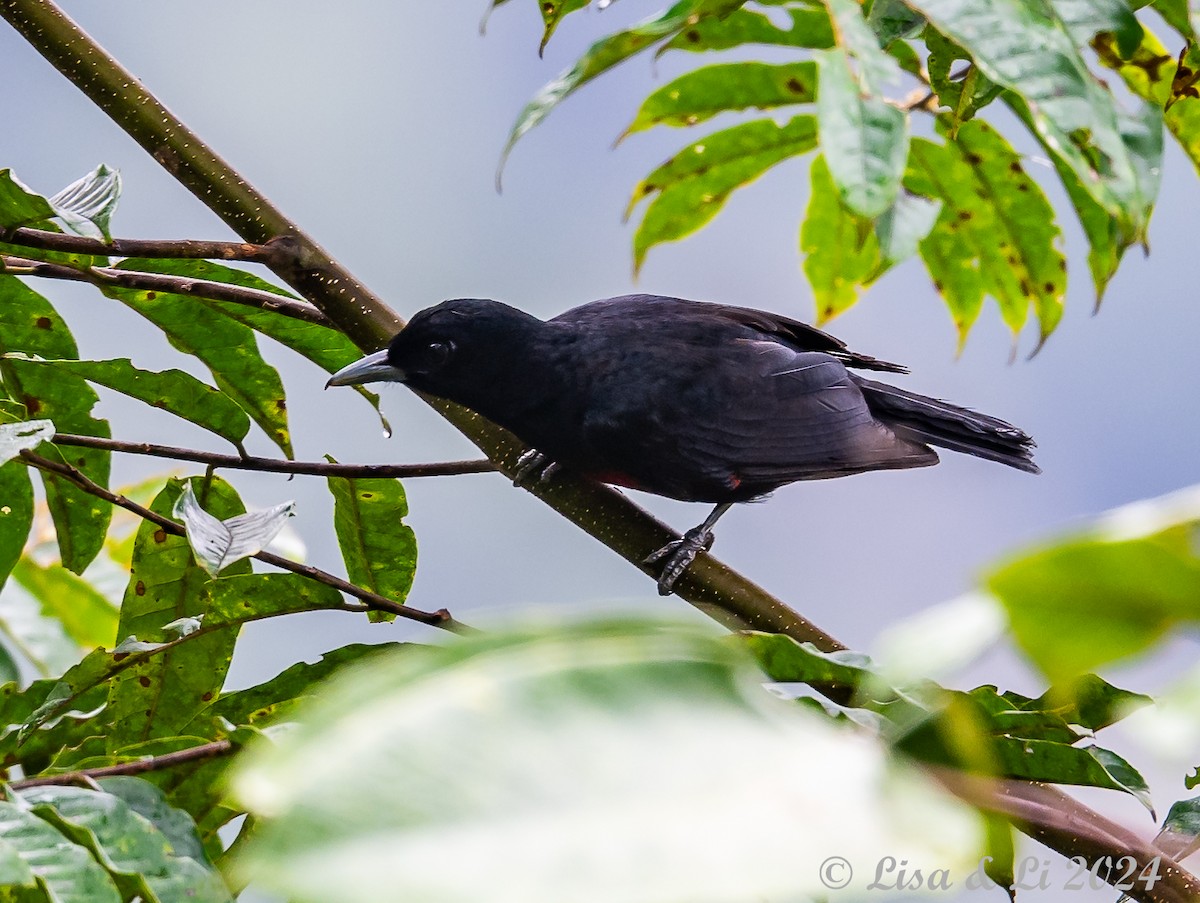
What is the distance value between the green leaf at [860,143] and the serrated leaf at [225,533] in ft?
2.29

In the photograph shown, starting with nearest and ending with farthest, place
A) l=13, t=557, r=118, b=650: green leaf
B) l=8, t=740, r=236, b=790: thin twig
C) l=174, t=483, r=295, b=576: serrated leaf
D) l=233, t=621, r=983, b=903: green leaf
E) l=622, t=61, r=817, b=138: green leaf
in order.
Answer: l=233, t=621, r=983, b=903: green leaf → l=8, t=740, r=236, b=790: thin twig → l=174, t=483, r=295, b=576: serrated leaf → l=622, t=61, r=817, b=138: green leaf → l=13, t=557, r=118, b=650: green leaf

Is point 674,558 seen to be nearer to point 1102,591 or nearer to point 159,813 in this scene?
point 159,813

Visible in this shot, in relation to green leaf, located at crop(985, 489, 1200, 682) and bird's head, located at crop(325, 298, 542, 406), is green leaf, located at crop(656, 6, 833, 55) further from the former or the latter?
green leaf, located at crop(985, 489, 1200, 682)

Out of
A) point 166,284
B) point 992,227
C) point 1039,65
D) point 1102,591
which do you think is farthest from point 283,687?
point 992,227

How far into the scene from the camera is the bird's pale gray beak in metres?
1.73

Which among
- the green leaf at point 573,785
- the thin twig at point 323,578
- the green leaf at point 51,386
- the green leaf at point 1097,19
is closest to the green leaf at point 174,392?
the green leaf at point 51,386

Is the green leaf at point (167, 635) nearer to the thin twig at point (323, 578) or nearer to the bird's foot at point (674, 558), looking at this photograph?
the thin twig at point (323, 578)

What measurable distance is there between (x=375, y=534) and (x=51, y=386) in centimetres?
45

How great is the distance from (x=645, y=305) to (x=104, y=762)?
4.70 ft

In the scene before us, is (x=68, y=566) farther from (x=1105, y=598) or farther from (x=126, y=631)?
(x=1105, y=598)

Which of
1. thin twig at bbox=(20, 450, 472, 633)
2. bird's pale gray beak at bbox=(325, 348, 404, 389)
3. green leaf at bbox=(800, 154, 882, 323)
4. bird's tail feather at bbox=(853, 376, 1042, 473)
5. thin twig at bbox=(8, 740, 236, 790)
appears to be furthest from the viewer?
bird's tail feather at bbox=(853, 376, 1042, 473)

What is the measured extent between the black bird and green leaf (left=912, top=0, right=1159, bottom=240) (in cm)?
120

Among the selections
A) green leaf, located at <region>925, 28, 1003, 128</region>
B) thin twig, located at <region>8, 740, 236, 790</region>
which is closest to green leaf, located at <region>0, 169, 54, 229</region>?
thin twig, located at <region>8, 740, 236, 790</region>

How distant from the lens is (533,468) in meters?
1.94
